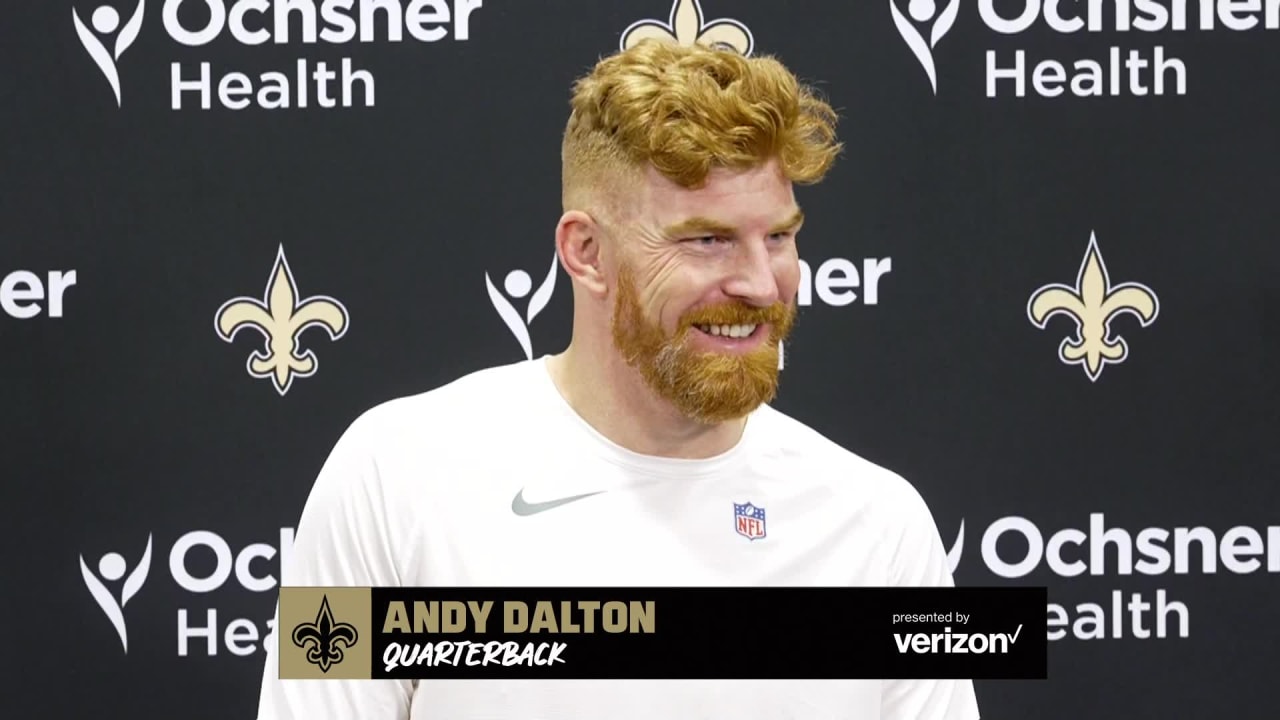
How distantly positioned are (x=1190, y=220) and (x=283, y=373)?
1.58 m

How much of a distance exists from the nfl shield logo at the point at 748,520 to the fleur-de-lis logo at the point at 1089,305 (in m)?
1.01

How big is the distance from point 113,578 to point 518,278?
2.84 ft

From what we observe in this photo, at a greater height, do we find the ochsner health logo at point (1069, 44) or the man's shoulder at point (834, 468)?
the ochsner health logo at point (1069, 44)

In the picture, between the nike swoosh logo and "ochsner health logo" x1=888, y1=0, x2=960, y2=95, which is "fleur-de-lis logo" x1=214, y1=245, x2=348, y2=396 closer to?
the nike swoosh logo

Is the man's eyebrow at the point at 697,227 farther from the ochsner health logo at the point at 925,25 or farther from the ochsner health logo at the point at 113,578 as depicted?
the ochsner health logo at the point at 113,578

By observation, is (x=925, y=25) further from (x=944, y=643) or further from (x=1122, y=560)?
(x=944, y=643)

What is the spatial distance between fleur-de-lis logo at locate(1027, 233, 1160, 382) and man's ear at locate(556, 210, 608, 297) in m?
1.09

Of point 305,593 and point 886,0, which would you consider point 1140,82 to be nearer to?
point 886,0

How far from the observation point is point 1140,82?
2.53 metres

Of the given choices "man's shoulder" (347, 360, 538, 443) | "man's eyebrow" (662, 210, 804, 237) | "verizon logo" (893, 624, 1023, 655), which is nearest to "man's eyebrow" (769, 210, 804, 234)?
"man's eyebrow" (662, 210, 804, 237)

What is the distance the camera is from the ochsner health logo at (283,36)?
2.51 meters

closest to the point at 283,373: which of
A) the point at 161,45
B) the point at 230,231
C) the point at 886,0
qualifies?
the point at 230,231

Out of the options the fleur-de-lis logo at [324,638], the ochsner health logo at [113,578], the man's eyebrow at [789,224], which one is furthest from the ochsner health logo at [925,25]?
the ochsner health logo at [113,578]

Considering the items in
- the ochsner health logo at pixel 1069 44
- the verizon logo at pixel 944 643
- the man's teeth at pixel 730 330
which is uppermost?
the ochsner health logo at pixel 1069 44
